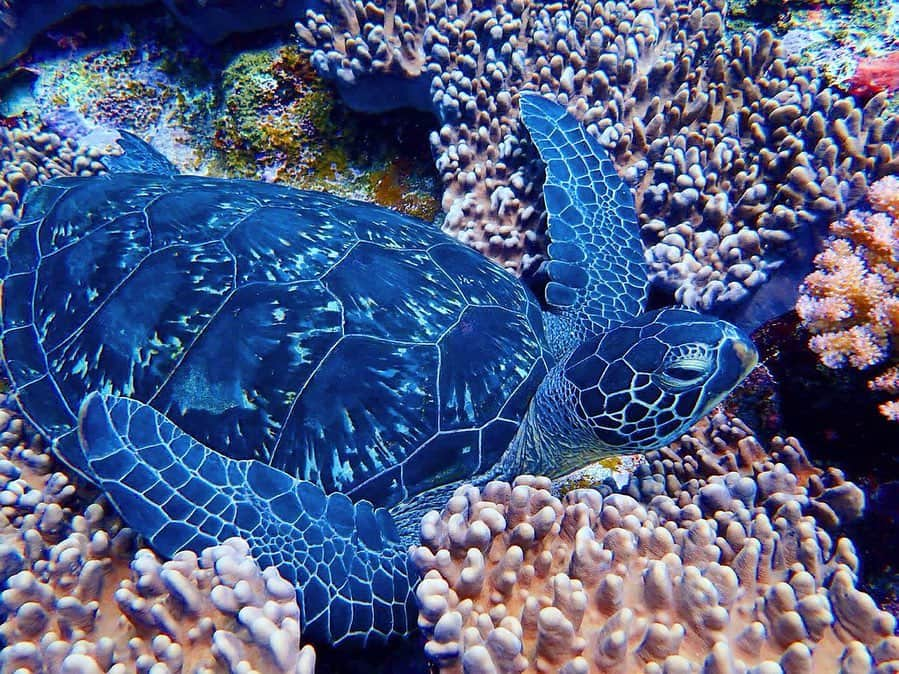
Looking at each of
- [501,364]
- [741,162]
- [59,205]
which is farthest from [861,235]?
[59,205]

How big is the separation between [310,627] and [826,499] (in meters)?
1.65

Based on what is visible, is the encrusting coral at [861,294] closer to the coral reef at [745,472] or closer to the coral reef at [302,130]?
the coral reef at [745,472]

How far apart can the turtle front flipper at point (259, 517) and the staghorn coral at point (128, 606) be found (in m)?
0.12

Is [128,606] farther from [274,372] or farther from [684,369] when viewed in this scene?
[684,369]

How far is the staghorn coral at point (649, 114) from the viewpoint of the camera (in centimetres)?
197

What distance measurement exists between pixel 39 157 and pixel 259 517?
2.89 metres

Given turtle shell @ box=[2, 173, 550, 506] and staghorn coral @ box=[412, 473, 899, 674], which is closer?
staghorn coral @ box=[412, 473, 899, 674]

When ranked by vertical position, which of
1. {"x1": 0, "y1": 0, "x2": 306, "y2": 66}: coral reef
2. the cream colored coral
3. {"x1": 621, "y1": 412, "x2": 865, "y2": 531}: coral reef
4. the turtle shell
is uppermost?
{"x1": 0, "y1": 0, "x2": 306, "y2": 66}: coral reef

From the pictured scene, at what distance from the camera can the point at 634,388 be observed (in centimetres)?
165

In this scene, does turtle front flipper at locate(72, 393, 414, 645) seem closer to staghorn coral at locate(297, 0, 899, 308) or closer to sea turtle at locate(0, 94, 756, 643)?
sea turtle at locate(0, 94, 756, 643)

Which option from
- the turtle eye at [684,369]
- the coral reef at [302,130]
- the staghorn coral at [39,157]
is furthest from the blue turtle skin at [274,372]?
the staghorn coral at [39,157]

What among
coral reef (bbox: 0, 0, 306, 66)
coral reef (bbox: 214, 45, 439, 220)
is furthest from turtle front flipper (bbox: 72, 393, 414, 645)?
coral reef (bbox: 0, 0, 306, 66)

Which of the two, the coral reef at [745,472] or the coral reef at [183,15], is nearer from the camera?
the coral reef at [745,472]

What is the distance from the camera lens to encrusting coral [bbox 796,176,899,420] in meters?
1.62
